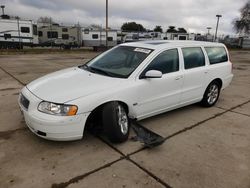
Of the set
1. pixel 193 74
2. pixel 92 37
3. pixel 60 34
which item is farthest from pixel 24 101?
pixel 60 34

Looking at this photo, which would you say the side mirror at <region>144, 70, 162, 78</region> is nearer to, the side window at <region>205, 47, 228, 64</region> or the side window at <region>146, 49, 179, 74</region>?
the side window at <region>146, 49, 179, 74</region>

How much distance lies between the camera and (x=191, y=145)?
3359 millimetres

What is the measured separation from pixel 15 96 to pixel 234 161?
5.17 metres

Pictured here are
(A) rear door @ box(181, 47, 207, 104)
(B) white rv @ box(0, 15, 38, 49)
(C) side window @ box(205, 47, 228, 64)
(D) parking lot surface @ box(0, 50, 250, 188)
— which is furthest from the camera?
(B) white rv @ box(0, 15, 38, 49)

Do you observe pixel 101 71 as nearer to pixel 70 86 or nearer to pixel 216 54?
pixel 70 86

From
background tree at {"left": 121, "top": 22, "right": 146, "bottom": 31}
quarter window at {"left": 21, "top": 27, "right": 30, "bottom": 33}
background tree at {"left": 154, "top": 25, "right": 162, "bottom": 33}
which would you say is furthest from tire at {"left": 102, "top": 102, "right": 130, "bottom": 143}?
background tree at {"left": 154, "top": 25, "right": 162, "bottom": 33}

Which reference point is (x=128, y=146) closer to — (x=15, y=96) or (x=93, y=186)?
(x=93, y=186)

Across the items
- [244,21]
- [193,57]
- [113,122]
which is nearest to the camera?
[113,122]

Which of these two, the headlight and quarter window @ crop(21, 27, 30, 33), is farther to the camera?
quarter window @ crop(21, 27, 30, 33)

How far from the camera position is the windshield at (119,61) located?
369cm

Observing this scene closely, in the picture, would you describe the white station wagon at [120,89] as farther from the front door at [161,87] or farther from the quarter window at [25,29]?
the quarter window at [25,29]

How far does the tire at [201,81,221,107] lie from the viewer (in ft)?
16.2

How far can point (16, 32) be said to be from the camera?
25.2 metres

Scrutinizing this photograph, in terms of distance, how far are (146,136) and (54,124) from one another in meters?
1.45
